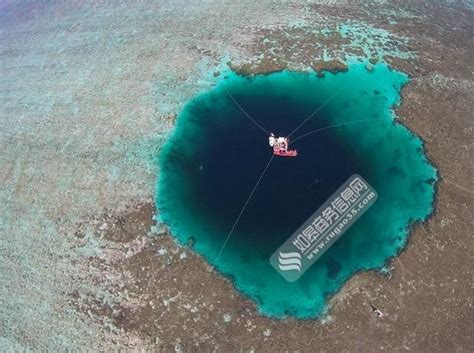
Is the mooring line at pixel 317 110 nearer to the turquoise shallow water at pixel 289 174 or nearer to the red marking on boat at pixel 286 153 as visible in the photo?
the turquoise shallow water at pixel 289 174

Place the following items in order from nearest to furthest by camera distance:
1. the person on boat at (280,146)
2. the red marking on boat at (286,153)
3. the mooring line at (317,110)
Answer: the person on boat at (280,146) → the red marking on boat at (286,153) → the mooring line at (317,110)

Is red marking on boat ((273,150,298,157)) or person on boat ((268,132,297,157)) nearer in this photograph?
person on boat ((268,132,297,157))

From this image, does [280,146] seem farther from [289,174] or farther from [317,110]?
[317,110]

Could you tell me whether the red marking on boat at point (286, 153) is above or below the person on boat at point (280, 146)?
below

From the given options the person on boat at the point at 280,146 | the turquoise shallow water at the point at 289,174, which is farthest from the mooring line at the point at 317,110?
the person on boat at the point at 280,146

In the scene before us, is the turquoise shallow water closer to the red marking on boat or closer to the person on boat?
the red marking on boat

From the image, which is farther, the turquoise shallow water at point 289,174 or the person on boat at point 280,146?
the person on boat at point 280,146

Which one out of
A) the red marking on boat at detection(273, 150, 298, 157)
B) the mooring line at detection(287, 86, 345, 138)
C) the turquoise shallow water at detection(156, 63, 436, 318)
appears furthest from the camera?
the mooring line at detection(287, 86, 345, 138)

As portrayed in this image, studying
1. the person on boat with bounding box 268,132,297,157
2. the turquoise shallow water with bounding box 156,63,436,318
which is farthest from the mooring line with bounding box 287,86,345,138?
the person on boat with bounding box 268,132,297,157

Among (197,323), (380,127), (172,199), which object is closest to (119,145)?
(172,199)
